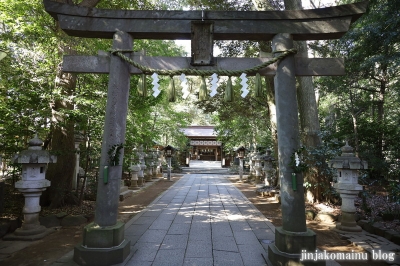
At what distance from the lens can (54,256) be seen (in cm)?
365

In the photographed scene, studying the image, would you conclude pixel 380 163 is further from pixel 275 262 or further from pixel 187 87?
pixel 187 87

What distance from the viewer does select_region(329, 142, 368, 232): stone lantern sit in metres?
4.97

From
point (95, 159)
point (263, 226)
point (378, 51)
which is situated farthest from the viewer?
point (378, 51)

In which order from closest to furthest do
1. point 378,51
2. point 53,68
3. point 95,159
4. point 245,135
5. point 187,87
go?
1. point 187,87
2. point 53,68
3. point 95,159
4. point 378,51
5. point 245,135

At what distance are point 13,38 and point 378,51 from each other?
11.4 meters

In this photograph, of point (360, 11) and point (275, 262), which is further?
point (360, 11)

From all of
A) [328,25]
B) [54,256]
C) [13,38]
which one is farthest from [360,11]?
[13,38]

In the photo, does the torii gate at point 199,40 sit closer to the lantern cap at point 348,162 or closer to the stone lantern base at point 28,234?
the stone lantern base at point 28,234

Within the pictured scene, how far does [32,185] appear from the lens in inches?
182

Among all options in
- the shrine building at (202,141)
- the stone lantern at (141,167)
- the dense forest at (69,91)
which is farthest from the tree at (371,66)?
the shrine building at (202,141)

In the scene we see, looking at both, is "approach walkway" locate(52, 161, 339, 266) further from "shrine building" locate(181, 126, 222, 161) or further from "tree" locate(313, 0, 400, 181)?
"shrine building" locate(181, 126, 222, 161)

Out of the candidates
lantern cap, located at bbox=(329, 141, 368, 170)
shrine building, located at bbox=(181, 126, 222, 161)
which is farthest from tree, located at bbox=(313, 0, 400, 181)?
shrine building, located at bbox=(181, 126, 222, 161)

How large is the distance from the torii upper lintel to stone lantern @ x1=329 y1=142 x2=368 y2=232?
2953 millimetres

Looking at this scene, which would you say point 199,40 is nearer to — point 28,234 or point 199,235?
point 199,235
